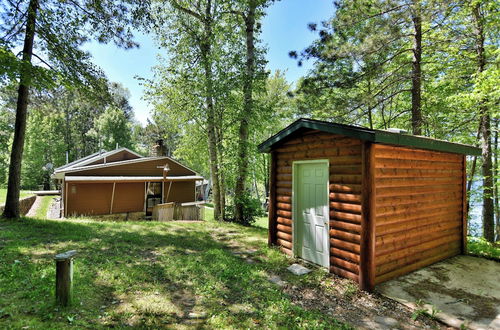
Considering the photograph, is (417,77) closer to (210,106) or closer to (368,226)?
(368,226)

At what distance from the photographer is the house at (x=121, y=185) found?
42.3ft

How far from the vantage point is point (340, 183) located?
14.4 ft

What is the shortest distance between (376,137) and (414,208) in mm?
1965

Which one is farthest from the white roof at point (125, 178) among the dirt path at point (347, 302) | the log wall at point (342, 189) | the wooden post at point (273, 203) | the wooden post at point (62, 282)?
the dirt path at point (347, 302)

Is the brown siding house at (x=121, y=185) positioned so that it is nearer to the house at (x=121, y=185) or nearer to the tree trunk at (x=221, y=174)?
the house at (x=121, y=185)

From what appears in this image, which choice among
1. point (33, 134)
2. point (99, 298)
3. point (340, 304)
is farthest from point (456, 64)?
point (33, 134)

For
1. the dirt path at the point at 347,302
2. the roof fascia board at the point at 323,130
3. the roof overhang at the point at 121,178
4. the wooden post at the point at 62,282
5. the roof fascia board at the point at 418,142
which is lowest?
the dirt path at the point at 347,302

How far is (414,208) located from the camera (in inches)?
182

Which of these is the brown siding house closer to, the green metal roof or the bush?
the bush

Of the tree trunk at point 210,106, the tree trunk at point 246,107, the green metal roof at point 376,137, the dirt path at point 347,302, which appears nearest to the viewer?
the dirt path at point 347,302

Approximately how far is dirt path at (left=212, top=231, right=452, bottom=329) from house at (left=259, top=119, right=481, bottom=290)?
24 centimetres

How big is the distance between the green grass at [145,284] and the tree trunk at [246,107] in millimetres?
3212

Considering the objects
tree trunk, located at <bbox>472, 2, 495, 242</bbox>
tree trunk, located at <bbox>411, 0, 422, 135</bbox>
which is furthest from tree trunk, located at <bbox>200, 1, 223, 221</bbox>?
tree trunk, located at <bbox>472, 2, 495, 242</bbox>

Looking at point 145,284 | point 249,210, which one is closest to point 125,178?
point 249,210
